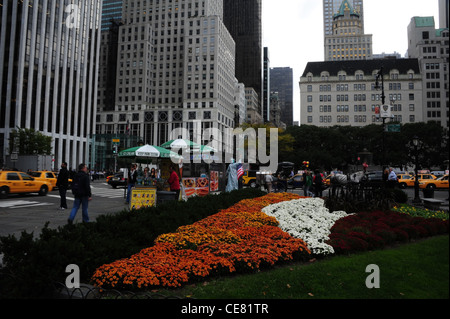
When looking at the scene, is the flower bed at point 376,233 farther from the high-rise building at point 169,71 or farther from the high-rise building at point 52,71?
the high-rise building at point 169,71

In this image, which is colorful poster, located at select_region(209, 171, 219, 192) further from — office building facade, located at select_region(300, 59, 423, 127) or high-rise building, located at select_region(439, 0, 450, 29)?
office building facade, located at select_region(300, 59, 423, 127)

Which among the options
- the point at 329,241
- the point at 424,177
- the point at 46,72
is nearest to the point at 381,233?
the point at 329,241

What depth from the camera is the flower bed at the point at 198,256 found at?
4320 millimetres

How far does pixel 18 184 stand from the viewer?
1884 centimetres

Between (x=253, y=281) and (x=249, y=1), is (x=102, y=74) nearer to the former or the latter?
(x=249, y=1)

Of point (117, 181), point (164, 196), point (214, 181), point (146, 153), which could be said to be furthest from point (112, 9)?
point (164, 196)

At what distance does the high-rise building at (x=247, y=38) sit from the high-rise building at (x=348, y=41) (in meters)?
40.3

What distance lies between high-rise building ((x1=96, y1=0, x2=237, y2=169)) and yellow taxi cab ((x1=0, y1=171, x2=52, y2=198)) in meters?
86.8

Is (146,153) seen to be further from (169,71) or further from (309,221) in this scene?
(169,71)

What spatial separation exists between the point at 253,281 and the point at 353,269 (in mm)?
1388

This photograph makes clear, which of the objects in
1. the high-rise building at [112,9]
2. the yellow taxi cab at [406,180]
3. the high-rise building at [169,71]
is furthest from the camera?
the high-rise building at [112,9]

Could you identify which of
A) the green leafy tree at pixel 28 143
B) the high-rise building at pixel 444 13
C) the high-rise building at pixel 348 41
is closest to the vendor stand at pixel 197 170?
the high-rise building at pixel 444 13

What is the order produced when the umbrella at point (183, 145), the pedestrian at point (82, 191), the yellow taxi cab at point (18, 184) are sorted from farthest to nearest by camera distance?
1. the yellow taxi cab at point (18, 184)
2. the umbrella at point (183, 145)
3. the pedestrian at point (82, 191)

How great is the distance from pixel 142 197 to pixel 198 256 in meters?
6.63
